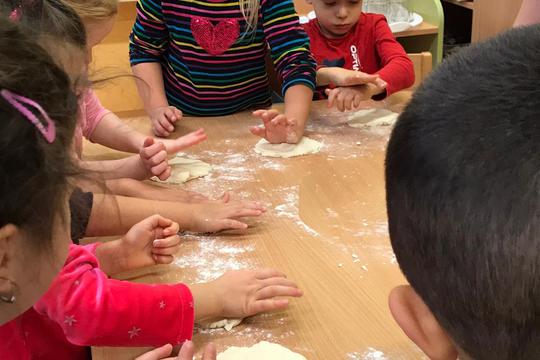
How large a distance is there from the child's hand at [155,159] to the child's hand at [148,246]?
0.24 m

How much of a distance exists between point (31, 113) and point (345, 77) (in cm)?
107

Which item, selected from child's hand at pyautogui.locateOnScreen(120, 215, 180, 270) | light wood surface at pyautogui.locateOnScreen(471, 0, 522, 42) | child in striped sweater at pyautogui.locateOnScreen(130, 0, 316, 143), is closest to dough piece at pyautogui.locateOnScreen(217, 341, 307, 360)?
child's hand at pyautogui.locateOnScreen(120, 215, 180, 270)

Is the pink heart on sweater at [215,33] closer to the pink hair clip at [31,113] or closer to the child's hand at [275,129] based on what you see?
the child's hand at [275,129]

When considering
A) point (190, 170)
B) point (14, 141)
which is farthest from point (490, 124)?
point (190, 170)

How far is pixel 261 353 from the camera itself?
29.3 inches

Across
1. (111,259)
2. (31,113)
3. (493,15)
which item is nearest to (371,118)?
(111,259)

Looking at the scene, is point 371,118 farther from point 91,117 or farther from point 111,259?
point 111,259

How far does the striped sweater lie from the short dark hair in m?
1.00

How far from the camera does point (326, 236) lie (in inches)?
39.5

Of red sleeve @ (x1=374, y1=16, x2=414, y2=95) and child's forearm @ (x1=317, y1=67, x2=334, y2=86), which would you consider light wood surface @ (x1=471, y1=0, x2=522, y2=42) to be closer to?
red sleeve @ (x1=374, y1=16, x2=414, y2=95)

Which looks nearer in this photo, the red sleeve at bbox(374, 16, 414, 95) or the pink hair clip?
the pink hair clip

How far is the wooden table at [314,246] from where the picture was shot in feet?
2.56

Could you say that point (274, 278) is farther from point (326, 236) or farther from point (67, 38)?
point (67, 38)

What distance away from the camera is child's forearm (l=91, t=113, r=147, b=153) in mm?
1402
